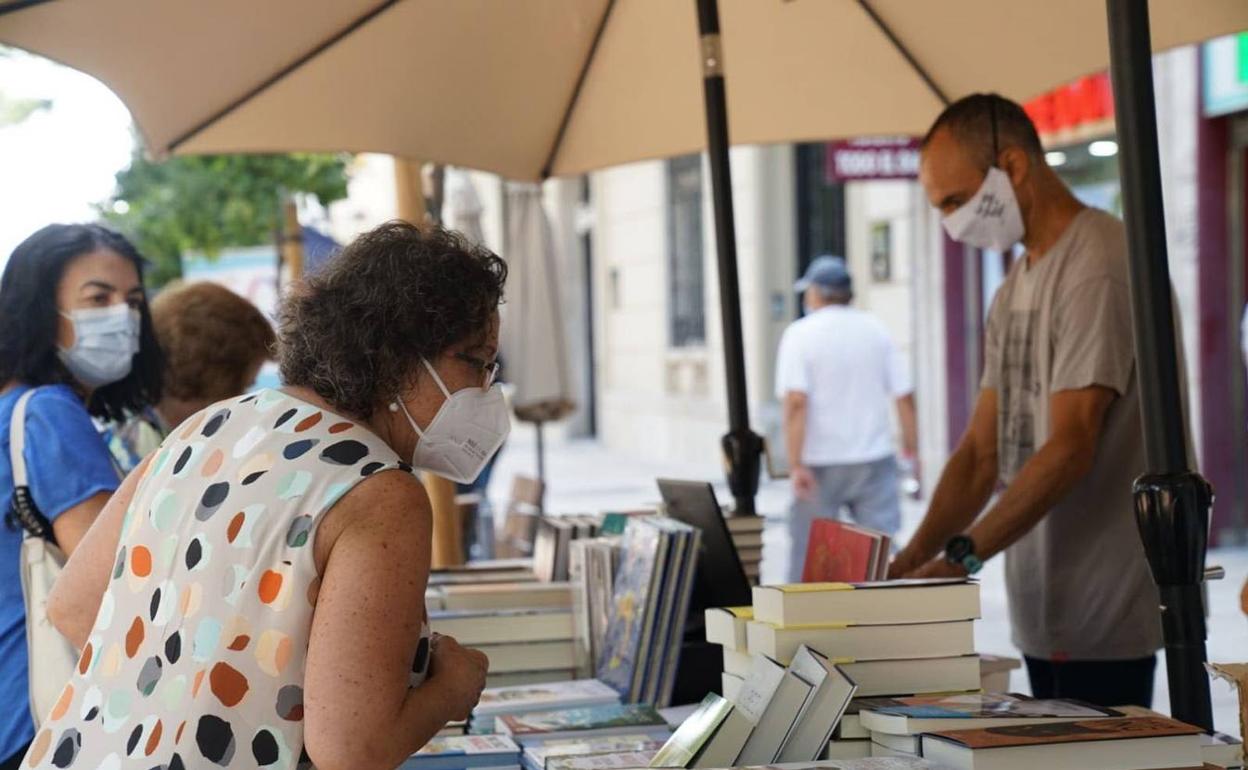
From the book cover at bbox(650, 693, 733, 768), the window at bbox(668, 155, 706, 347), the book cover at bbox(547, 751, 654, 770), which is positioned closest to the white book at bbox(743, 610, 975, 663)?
the book cover at bbox(650, 693, 733, 768)

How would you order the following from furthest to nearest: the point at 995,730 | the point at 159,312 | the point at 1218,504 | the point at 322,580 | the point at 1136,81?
the point at 1218,504
the point at 159,312
the point at 1136,81
the point at 995,730
the point at 322,580

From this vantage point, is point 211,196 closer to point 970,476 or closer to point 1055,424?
point 970,476

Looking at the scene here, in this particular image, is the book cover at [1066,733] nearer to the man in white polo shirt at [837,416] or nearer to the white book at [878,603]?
the white book at [878,603]

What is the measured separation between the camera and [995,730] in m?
1.99

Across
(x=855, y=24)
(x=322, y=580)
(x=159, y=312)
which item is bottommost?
(x=322, y=580)

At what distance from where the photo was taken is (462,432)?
6.70 ft

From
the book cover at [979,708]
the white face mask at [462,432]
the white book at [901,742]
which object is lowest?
the white book at [901,742]

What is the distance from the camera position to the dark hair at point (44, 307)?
119 inches

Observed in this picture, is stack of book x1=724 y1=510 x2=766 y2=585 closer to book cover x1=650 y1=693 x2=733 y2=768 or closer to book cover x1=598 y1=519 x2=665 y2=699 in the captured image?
book cover x1=598 y1=519 x2=665 y2=699

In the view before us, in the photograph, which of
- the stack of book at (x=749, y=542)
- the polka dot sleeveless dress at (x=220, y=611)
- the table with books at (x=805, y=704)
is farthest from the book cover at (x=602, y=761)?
the stack of book at (x=749, y=542)

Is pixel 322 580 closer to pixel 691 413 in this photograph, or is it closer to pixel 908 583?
pixel 908 583

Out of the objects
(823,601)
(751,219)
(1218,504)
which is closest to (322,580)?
(823,601)

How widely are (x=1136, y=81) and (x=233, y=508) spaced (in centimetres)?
142

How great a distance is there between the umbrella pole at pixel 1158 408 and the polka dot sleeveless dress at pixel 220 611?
108 centimetres
